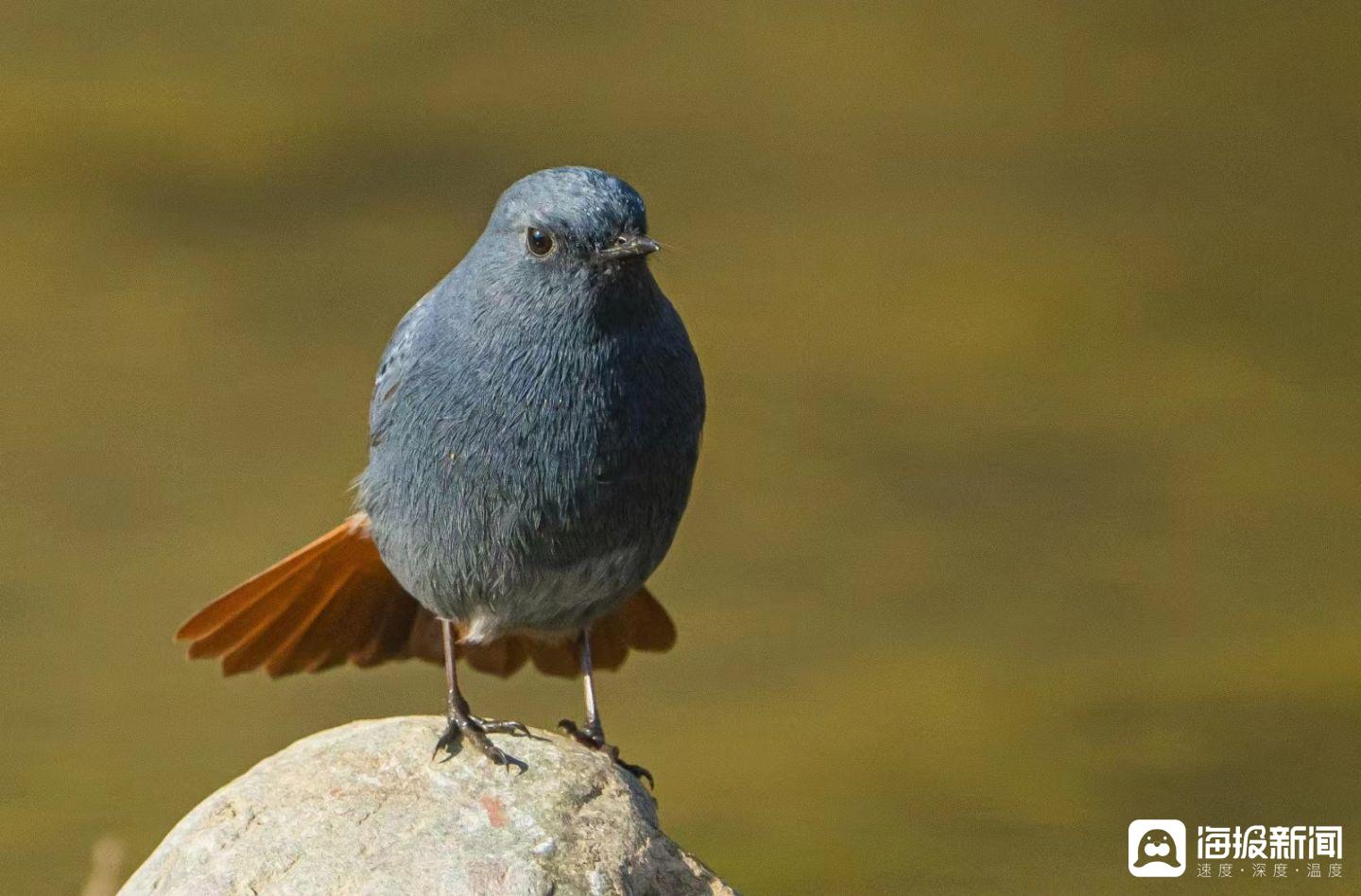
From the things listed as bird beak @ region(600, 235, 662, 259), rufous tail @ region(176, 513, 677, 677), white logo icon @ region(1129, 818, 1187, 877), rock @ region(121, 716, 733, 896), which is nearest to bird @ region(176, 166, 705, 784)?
bird beak @ region(600, 235, 662, 259)

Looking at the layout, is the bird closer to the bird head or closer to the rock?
the bird head

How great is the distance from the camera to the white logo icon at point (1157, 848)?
310 inches

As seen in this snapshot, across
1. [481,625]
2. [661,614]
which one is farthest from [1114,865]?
[481,625]

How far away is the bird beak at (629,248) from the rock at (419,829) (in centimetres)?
114

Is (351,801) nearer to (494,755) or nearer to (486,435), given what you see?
(494,755)

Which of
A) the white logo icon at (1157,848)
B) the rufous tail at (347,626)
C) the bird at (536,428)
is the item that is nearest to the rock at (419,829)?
the bird at (536,428)

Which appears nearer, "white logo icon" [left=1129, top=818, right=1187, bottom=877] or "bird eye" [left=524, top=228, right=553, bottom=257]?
"bird eye" [left=524, top=228, right=553, bottom=257]

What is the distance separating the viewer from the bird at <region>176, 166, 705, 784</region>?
4.89m

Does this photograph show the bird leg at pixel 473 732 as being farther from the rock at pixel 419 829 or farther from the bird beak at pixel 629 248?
the bird beak at pixel 629 248

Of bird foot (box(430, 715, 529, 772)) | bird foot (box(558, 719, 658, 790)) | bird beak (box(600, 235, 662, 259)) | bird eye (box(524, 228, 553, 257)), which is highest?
bird eye (box(524, 228, 553, 257))

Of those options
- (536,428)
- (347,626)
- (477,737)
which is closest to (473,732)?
(477,737)

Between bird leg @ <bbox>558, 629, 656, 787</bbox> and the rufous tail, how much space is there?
133 mm

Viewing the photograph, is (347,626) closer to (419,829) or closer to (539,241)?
(419,829)

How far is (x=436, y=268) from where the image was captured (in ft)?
30.7
